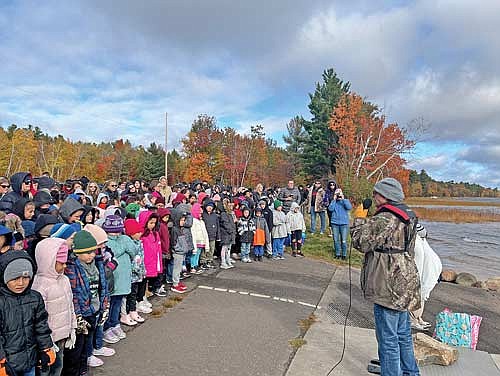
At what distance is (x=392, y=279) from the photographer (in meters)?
3.94

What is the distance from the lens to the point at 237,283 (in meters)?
8.09

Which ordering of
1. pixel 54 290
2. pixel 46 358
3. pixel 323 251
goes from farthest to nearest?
pixel 323 251 < pixel 54 290 < pixel 46 358

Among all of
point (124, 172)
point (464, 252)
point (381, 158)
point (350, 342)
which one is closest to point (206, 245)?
point (350, 342)

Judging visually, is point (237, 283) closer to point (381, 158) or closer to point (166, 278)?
point (166, 278)

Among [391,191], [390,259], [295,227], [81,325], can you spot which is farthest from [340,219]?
[81,325]

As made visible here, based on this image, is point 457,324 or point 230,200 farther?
point 230,200

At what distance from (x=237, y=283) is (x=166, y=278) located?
53.5 inches

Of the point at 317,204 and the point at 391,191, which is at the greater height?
the point at 391,191

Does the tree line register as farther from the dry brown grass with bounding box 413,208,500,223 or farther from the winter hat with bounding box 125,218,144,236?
the winter hat with bounding box 125,218,144,236

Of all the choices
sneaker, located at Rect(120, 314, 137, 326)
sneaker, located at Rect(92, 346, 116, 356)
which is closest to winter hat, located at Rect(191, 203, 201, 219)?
sneaker, located at Rect(120, 314, 137, 326)

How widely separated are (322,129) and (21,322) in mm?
38022

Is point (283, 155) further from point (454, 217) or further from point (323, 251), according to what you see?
point (323, 251)

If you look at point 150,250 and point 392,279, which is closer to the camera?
point 392,279

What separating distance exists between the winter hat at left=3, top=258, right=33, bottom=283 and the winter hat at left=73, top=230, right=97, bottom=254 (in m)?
0.79
